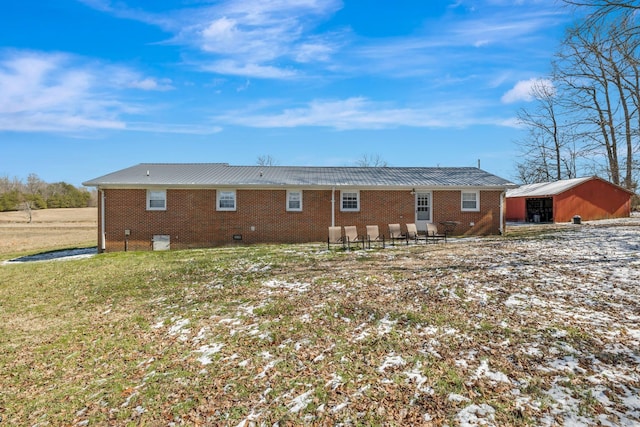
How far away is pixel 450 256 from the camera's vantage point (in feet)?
38.0

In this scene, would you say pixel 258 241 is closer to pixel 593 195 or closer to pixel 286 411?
pixel 286 411

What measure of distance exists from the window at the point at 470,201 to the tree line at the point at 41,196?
53783mm

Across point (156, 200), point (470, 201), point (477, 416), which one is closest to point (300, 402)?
point (477, 416)

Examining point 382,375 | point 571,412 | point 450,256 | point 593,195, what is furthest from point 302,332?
point 593,195

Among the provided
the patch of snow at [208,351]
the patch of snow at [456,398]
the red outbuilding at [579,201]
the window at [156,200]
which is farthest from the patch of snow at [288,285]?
the red outbuilding at [579,201]

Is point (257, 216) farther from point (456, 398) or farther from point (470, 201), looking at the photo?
point (456, 398)

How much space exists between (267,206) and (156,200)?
202 inches

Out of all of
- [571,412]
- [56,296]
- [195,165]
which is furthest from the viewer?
[195,165]

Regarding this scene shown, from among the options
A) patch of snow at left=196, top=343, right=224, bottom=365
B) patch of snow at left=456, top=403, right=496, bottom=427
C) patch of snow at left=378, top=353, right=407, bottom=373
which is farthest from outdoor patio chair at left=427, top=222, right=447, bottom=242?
patch of snow at left=456, top=403, right=496, bottom=427

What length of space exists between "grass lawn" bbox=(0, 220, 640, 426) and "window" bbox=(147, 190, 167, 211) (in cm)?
728

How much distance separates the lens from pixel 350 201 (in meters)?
18.2

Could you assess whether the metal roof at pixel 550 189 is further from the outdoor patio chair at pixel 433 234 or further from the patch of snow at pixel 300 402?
the patch of snow at pixel 300 402

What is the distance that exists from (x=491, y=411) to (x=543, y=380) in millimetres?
987

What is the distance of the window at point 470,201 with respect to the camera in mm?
18406
